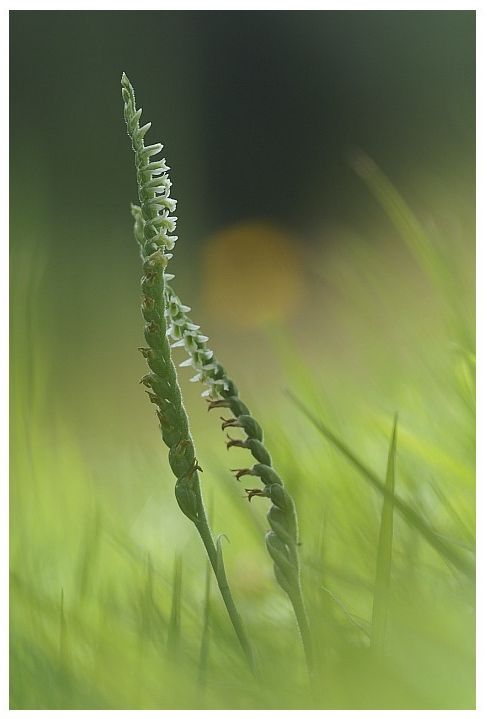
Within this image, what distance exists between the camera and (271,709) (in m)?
0.38

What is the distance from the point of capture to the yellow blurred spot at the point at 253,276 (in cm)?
65

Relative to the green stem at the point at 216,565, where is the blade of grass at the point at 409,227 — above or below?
above

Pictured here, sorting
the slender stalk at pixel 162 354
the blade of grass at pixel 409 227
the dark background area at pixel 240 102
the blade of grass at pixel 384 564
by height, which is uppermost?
the dark background area at pixel 240 102

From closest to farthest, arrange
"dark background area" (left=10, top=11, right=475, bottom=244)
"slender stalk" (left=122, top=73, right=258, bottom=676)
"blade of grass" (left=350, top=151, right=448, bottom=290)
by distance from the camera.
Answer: "slender stalk" (left=122, top=73, right=258, bottom=676) < "blade of grass" (left=350, top=151, right=448, bottom=290) < "dark background area" (left=10, top=11, right=475, bottom=244)

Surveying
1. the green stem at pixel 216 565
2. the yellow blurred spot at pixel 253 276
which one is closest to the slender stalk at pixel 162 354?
the green stem at pixel 216 565

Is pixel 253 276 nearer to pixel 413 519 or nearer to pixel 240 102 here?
pixel 240 102

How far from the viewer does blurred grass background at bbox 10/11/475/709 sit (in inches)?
15.4

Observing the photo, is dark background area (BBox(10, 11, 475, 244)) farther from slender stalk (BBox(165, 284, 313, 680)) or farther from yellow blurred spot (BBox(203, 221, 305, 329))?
slender stalk (BBox(165, 284, 313, 680))

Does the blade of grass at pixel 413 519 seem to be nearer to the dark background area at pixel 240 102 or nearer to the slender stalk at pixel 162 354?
the slender stalk at pixel 162 354

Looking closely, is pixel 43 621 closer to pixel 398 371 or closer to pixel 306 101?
pixel 398 371

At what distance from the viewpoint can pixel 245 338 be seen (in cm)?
63

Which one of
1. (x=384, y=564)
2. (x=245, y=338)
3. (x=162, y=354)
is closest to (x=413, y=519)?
(x=384, y=564)

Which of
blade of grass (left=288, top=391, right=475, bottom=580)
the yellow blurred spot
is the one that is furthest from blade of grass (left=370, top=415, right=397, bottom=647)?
the yellow blurred spot

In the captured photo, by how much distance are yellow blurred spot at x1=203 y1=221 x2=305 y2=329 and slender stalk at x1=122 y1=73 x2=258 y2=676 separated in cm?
31
